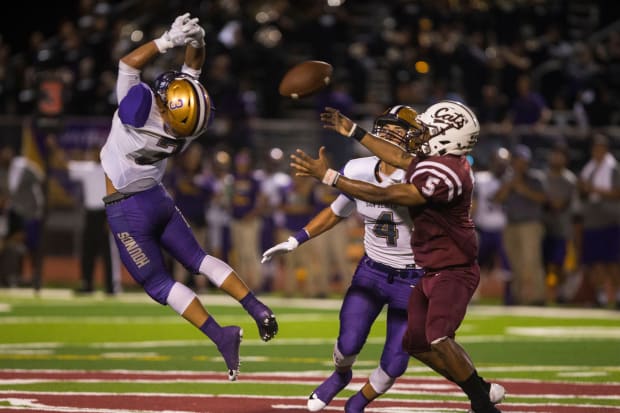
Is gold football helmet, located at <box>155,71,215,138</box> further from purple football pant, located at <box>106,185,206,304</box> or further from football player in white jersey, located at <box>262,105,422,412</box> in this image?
football player in white jersey, located at <box>262,105,422,412</box>

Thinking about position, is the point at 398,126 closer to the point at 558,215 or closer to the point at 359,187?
the point at 359,187

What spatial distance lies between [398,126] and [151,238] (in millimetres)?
1713

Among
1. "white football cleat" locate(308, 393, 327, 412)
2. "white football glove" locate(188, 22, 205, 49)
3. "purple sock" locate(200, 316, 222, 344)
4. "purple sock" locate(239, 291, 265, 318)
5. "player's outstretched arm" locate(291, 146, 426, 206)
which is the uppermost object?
"white football glove" locate(188, 22, 205, 49)

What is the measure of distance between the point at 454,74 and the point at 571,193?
3.87 meters

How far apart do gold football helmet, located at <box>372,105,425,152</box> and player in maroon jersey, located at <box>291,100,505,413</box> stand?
19.7 inches

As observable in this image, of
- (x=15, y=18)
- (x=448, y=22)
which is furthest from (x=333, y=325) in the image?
(x=15, y=18)

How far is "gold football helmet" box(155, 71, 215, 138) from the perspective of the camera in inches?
307

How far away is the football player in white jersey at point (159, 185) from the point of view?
784cm

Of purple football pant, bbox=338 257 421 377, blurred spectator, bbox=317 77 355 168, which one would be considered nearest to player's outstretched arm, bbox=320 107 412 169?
purple football pant, bbox=338 257 421 377

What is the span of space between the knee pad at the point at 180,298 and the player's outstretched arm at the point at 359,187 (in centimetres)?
145

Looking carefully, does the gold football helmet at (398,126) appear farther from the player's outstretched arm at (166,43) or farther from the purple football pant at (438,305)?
the player's outstretched arm at (166,43)

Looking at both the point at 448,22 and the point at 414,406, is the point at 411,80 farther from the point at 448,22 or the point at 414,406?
the point at 414,406

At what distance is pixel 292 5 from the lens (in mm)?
22875

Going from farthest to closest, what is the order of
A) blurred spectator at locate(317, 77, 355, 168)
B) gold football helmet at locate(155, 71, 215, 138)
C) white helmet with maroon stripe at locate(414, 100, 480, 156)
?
blurred spectator at locate(317, 77, 355, 168) → gold football helmet at locate(155, 71, 215, 138) → white helmet with maroon stripe at locate(414, 100, 480, 156)
